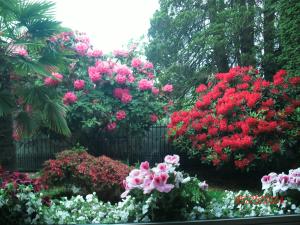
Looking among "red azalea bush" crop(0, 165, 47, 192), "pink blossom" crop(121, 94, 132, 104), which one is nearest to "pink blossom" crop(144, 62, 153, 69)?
"pink blossom" crop(121, 94, 132, 104)

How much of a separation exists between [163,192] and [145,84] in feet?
2.68

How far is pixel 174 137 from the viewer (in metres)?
2.33

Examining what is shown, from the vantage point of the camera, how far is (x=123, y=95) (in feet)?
7.88

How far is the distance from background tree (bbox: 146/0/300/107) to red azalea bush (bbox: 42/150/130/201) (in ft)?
2.15

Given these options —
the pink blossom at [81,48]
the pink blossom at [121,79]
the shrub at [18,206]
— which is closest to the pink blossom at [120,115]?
the pink blossom at [121,79]

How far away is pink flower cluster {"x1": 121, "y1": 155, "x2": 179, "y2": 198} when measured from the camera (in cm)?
181

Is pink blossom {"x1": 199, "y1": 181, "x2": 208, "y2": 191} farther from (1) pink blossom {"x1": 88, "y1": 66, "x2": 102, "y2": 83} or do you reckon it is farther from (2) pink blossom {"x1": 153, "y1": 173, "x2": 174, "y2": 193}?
(1) pink blossom {"x1": 88, "y1": 66, "x2": 102, "y2": 83}

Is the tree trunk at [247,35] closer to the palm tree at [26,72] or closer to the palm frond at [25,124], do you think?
the palm tree at [26,72]

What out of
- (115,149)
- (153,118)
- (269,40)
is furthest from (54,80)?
(269,40)

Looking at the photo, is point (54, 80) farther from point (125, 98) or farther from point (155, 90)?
point (155, 90)

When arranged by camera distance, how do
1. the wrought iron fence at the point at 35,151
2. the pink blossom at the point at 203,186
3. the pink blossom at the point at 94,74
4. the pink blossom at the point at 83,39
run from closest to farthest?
the pink blossom at the point at 203,186 → the wrought iron fence at the point at 35,151 → the pink blossom at the point at 83,39 → the pink blossom at the point at 94,74

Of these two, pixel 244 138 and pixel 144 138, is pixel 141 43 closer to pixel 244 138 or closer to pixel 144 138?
pixel 144 138

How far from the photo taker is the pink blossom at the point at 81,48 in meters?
2.26

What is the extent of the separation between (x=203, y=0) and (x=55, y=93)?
115 cm
